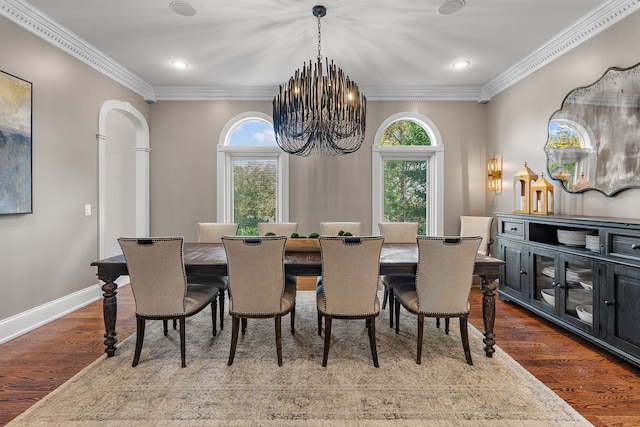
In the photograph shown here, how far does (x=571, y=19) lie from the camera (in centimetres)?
294

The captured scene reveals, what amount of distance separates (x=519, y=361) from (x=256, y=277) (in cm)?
200

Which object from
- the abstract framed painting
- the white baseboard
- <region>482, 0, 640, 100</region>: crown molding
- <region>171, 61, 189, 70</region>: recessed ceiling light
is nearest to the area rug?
the white baseboard

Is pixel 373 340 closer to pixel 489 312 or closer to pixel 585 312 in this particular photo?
pixel 489 312

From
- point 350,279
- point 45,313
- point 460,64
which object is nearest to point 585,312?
point 350,279

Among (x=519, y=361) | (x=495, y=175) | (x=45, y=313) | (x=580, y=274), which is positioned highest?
(x=495, y=175)

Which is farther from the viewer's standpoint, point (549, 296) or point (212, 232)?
point (212, 232)

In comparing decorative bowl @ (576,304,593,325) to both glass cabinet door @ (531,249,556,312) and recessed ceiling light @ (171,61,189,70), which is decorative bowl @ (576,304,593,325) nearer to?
glass cabinet door @ (531,249,556,312)

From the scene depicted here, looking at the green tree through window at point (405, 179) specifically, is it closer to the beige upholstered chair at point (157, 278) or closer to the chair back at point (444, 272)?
the chair back at point (444, 272)

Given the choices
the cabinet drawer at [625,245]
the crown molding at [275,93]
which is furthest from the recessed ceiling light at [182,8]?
the cabinet drawer at [625,245]

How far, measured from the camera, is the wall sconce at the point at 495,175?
440cm

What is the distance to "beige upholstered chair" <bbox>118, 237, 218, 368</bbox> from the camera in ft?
6.91

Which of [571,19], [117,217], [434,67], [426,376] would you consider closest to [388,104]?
[434,67]

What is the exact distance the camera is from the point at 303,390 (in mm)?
1919

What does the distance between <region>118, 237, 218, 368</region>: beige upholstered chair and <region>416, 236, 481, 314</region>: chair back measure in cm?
166
